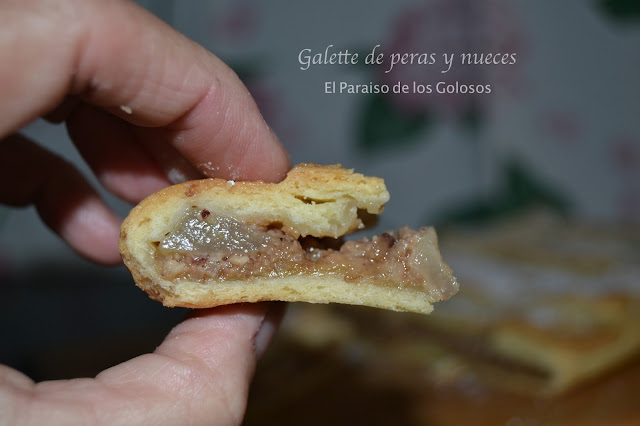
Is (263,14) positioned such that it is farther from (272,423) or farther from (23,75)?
(23,75)

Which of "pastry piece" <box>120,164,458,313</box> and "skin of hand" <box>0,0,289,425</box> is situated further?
"pastry piece" <box>120,164,458,313</box>

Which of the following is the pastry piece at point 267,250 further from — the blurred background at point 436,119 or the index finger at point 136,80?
the blurred background at point 436,119

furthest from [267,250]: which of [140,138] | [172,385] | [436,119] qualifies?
[436,119]

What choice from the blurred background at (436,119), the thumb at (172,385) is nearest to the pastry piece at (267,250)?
the thumb at (172,385)

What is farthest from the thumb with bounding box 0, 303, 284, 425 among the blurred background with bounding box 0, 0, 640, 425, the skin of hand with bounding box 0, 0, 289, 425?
the blurred background with bounding box 0, 0, 640, 425

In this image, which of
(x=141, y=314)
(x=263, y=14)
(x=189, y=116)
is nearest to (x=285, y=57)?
(x=263, y=14)

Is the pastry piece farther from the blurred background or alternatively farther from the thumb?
the blurred background
